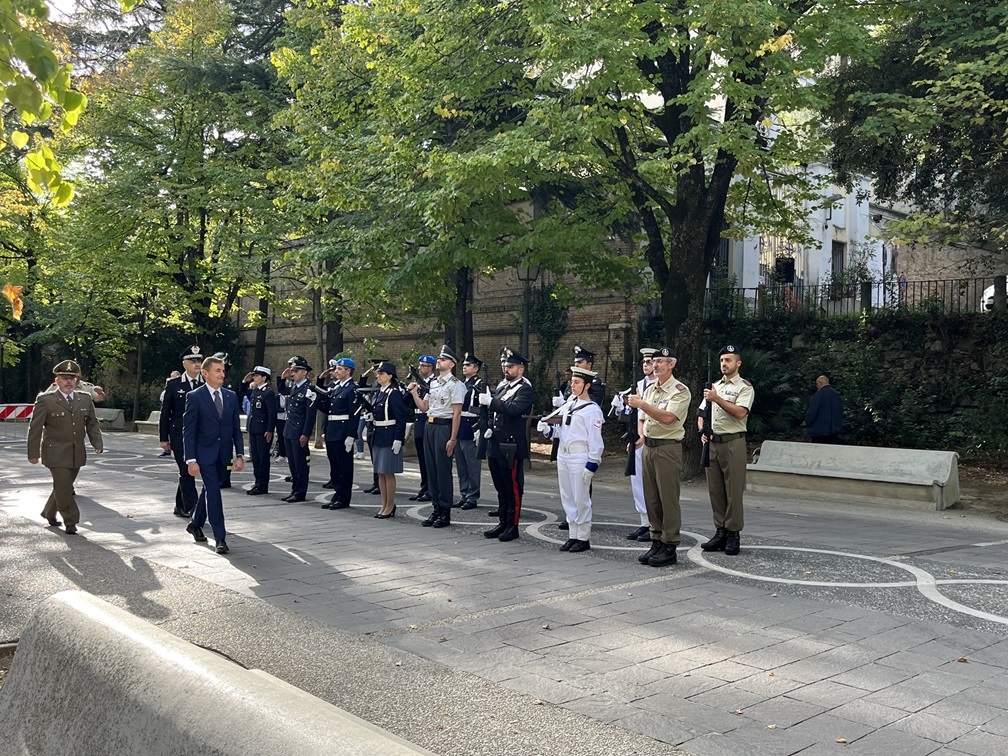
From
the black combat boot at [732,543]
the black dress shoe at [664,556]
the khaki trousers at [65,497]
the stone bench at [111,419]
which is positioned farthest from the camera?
the stone bench at [111,419]

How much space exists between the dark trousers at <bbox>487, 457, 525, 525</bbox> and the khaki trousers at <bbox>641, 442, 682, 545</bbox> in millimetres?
1693

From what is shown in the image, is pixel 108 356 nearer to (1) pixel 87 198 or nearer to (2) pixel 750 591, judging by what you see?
(1) pixel 87 198

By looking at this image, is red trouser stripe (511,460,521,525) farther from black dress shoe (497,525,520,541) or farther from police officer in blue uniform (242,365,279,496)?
police officer in blue uniform (242,365,279,496)

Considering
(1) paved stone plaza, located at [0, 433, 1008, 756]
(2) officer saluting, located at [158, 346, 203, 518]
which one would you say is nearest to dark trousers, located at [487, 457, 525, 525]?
(1) paved stone plaza, located at [0, 433, 1008, 756]

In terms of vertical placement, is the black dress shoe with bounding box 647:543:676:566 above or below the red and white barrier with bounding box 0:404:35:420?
below

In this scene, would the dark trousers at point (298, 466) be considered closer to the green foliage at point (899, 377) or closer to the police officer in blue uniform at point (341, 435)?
the police officer in blue uniform at point (341, 435)

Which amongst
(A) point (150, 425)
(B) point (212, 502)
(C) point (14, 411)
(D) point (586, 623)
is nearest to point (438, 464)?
(B) point (212, 502)

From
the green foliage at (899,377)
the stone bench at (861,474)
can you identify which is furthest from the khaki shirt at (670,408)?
the green foliage at (899,377)

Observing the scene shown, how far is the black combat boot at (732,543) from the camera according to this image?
30.9 ft

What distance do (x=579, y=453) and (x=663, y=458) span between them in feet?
3.66

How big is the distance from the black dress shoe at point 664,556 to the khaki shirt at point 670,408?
1.00 meters

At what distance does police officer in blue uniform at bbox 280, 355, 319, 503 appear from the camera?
46.1ft

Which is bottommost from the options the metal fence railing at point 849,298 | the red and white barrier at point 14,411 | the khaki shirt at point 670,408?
the red and white barrier at point 14,411

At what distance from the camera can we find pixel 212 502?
378 inches
